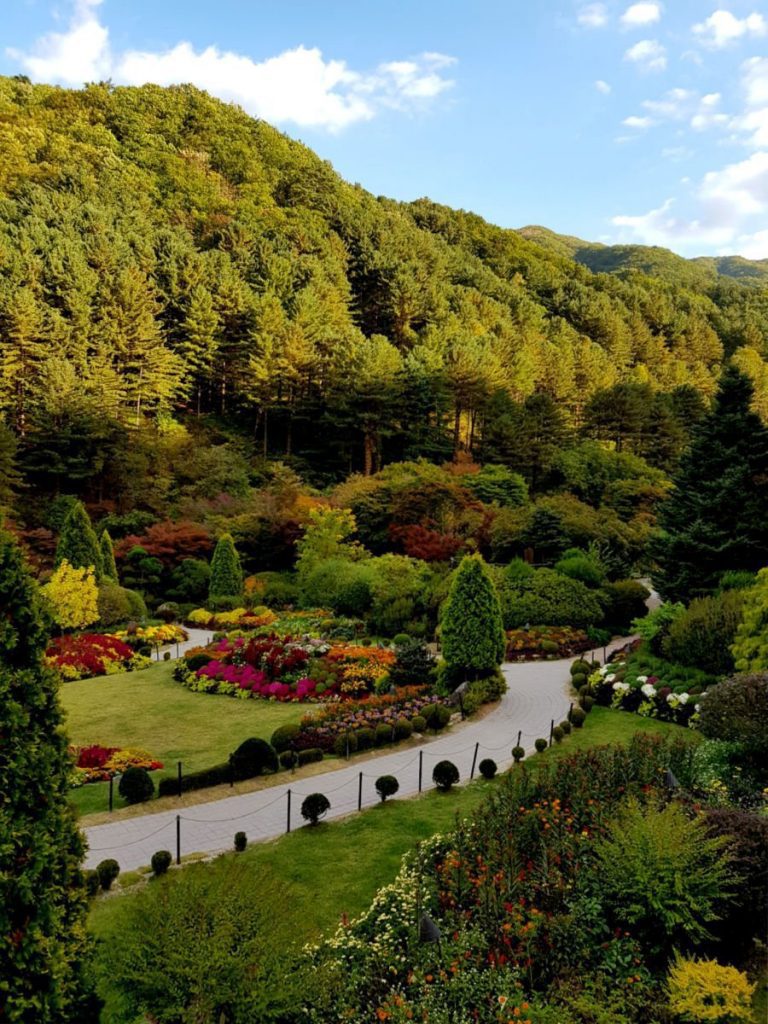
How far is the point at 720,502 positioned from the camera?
2283 centimetres

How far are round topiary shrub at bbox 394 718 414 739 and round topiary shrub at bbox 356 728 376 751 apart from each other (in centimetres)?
66

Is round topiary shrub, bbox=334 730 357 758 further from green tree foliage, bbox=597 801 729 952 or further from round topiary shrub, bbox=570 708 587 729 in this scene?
green tree foliage, bbox=597 801 729 952

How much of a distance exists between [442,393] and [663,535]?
29.2 m

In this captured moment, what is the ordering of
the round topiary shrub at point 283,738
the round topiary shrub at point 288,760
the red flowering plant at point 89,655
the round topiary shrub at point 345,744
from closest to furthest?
the round topiary shrub at point 288,760 → the round topiary shrub at point 345,744 → the round topiary shrub at point 283,738 → the red flowering plant at point 89,655

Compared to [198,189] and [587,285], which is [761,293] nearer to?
[587,285]

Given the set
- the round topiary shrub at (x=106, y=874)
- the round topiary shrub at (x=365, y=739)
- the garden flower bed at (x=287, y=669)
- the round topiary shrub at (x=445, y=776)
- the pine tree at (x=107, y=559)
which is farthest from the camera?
the pine tree at (x=107, y=559)

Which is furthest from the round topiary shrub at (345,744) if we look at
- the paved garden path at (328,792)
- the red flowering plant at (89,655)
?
the red flowering plant at (89,655)

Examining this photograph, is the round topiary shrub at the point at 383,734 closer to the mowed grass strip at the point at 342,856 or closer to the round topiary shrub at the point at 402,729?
the round topiary shrub at the point at 402,729

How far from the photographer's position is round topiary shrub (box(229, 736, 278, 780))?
13273 mm

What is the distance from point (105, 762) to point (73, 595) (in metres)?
13.8

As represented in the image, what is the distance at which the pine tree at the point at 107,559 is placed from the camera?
31.3 m

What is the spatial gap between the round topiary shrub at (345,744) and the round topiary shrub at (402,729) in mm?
1140

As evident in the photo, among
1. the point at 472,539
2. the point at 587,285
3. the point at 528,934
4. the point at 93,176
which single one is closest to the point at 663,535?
the point at 472,539

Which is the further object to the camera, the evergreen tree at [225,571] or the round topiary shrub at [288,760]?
the evergreen tree at [225,571]
